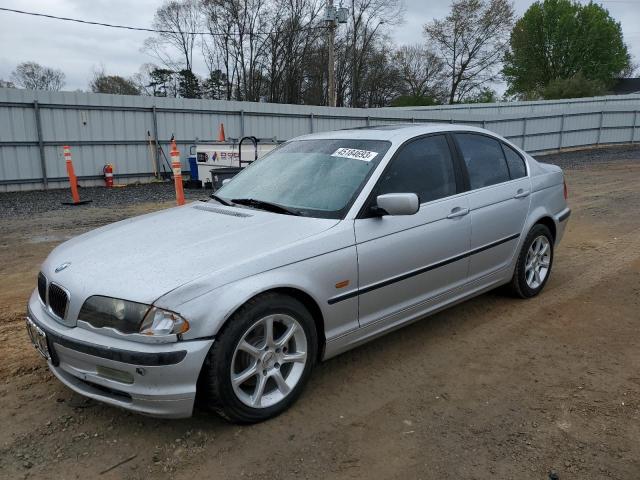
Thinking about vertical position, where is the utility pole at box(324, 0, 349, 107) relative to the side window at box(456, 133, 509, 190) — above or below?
above

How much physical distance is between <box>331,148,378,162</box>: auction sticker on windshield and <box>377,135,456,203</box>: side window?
0.53 ft

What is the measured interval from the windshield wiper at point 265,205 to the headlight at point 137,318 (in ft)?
3.65

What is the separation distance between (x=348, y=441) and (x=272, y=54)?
123ft

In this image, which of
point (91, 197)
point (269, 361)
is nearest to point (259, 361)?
point (269, 361)

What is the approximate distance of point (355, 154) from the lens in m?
3.55

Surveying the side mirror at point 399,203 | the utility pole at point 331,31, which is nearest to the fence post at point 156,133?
the utility pole at point 331,31

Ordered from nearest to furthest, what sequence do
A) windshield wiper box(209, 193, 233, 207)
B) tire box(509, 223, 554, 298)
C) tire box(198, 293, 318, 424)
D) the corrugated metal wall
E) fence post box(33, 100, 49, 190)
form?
tire box(198, 293, 318, 424) < windshield wiper box(209, 193, 233, 207) < tire box(509, 223, 554, 298) < the corrugated metal wall < fence post box(33, 100, 49, 190)

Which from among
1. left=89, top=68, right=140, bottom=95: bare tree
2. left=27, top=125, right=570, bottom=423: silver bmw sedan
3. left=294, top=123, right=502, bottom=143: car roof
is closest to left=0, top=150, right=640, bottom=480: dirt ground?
left=27, top=125, right=570, bottom=423: silver bmw sedan

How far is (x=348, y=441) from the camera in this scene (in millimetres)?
2588

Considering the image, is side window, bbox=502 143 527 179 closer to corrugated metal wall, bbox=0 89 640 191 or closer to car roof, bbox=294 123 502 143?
car roof, bbox=294 123 502 143

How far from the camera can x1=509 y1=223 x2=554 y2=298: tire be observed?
447cm

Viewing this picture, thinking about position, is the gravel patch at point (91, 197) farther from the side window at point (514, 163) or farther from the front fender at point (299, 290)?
the front fender at point (299, 290)

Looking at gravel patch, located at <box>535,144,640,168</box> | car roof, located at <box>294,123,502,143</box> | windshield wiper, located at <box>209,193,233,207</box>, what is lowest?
gravel patch, located at <box>535,144,640,168</box>

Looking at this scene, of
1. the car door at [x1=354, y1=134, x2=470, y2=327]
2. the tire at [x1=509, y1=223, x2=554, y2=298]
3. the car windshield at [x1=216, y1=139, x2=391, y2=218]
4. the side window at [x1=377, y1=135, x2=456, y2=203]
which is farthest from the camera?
the tire at [x1=509, y1=223, x2=554, y2=298]
